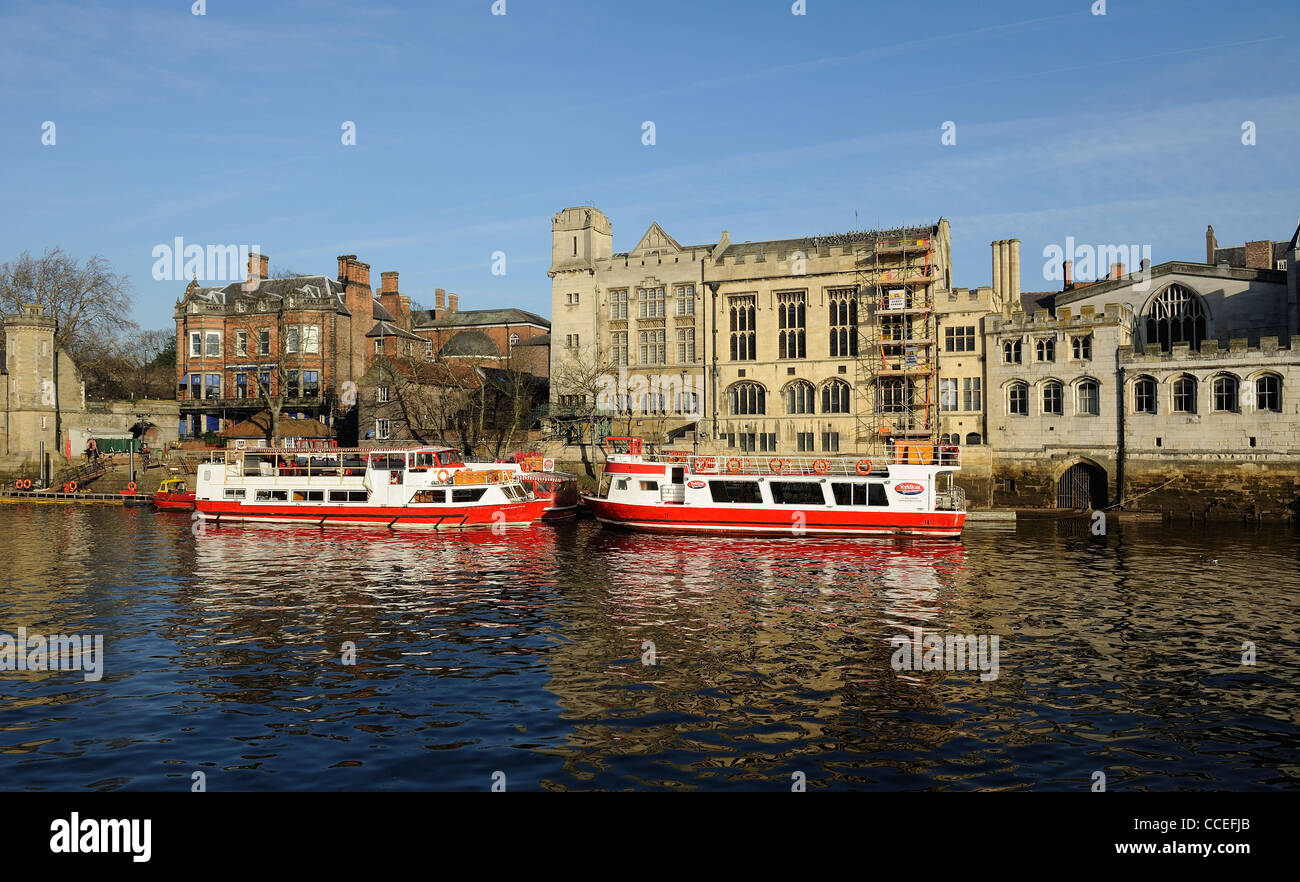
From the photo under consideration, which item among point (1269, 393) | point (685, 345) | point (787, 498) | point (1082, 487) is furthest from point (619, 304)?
point (1269, 393)

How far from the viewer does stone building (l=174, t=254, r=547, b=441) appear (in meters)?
81.6

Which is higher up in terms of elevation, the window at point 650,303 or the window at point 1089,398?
the window at point 650,303

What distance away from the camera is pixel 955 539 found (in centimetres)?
4578

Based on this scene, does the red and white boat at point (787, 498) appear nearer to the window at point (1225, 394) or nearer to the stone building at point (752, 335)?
the stone building at point (752, 335)

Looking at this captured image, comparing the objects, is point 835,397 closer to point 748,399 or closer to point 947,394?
point 748,399

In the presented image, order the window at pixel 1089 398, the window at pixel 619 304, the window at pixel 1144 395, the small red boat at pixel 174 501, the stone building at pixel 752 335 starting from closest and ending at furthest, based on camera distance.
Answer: the window at pixel 1144 395 → the window at pixel 1089 398 → the small red boat at pixel 174 501 → the stone building at pixel 752 335 → the window at pixel 619 304

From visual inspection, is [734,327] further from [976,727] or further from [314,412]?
[976,727]

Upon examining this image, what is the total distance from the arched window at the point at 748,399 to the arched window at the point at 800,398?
67.8 inches

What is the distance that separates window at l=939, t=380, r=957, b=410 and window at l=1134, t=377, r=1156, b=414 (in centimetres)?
1090

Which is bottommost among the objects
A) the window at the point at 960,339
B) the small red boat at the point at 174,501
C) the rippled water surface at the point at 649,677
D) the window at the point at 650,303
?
the rippled water surface at the point at 649,677

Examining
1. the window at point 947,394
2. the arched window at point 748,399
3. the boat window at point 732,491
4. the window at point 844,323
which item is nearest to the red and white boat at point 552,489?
the boat window at point 732,491

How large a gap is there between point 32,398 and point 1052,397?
7668 cm

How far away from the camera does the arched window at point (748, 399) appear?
67688 millimetres
